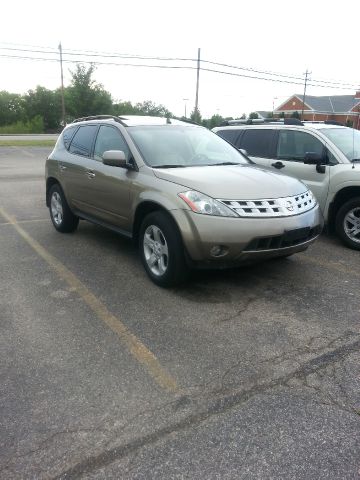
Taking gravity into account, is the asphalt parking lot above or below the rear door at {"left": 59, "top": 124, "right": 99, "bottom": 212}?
below

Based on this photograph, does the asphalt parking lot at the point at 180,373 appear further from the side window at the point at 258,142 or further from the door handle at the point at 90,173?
the side window at the point at 258,142

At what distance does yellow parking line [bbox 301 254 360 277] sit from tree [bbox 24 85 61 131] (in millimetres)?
61411

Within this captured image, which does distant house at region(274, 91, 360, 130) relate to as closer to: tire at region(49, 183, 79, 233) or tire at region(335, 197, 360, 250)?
tire at region(335, 197, 360, 250)

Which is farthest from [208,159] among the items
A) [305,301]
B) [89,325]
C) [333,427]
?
[333,427]

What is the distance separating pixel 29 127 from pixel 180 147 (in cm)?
5762

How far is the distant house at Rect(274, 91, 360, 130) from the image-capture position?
69.3 metres

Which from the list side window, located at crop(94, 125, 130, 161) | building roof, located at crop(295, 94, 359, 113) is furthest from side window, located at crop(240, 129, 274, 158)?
building roof, located at crop(295, 94, 359, 113)

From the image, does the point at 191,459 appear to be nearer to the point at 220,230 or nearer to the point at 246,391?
the point at 246,391

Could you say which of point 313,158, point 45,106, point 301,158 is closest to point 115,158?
point 313,158

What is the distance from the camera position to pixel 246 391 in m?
2.75

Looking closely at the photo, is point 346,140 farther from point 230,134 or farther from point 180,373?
point 180,373

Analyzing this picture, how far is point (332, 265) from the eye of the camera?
5.19 m

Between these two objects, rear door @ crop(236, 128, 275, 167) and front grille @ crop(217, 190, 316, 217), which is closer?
front grille @ crop(217, 190, 316, 217)

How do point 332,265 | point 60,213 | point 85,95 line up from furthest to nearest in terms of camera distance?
1. point 85,95
2. point 60,213
3. point 332,265
